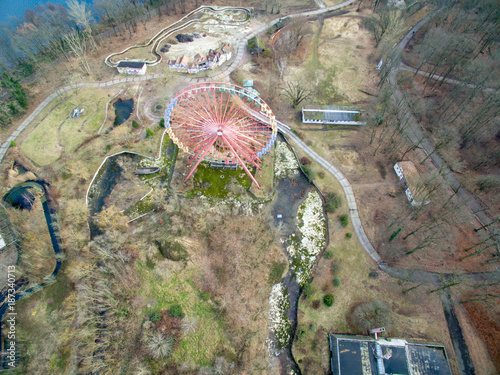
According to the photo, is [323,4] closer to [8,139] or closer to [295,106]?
[295,106]

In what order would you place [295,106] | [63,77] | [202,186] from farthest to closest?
1. [63,77]
2. [295,106]
3. [202,186]

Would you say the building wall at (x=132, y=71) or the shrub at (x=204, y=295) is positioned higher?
the building wall at (x=132, y=71)

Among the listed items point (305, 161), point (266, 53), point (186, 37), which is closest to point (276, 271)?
point (305, 161)

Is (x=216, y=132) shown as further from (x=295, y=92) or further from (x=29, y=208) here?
(x=29, y=208)

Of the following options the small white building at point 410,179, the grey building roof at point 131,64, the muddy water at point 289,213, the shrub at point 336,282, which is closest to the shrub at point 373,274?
the shrub at point 336,282

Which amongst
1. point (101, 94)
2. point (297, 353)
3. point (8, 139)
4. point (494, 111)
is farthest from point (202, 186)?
point (494, 111)

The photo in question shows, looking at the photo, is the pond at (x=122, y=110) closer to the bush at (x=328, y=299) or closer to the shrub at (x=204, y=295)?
the shrub at (x=204, y=295)

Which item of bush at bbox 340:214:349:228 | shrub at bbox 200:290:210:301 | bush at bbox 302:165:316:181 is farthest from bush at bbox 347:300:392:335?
bush at bbox 302:165:316:181
